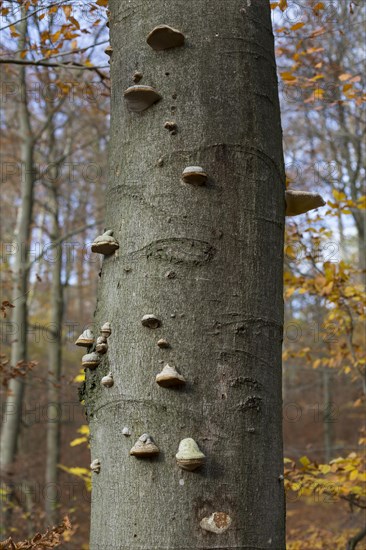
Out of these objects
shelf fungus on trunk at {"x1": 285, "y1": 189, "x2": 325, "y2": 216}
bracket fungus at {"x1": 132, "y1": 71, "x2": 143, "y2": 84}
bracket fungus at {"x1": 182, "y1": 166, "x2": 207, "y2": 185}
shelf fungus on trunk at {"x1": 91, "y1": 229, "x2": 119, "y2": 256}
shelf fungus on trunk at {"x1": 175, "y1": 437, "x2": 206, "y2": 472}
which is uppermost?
bracket fungus at {"x1": 132, "y1": 71, "x2": 143, "y2": 84}

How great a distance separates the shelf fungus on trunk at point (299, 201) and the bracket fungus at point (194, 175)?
0.44m

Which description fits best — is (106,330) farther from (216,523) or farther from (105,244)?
A: (216,523)

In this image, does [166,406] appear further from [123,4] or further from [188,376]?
[123,4]

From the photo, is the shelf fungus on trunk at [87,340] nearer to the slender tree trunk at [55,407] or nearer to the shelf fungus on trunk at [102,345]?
the shelf fungus on trunk at [102,345]

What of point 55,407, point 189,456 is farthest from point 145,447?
point 55,407

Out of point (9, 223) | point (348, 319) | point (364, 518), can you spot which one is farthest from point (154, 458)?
point (9, 223)

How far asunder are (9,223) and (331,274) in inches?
805

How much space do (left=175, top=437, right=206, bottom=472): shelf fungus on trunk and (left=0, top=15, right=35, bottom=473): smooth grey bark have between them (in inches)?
325

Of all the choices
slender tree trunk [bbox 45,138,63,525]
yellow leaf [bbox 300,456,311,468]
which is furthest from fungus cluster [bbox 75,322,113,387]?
slender tree trunk [bbox 45,138,63,525]

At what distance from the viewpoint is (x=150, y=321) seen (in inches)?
52.5

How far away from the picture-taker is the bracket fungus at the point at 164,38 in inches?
58.7

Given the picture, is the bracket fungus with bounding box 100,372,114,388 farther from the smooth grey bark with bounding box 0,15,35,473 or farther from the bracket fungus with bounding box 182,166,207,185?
the smooth grey bark with bounding box 0,15,35,473

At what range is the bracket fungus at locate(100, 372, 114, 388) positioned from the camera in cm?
137

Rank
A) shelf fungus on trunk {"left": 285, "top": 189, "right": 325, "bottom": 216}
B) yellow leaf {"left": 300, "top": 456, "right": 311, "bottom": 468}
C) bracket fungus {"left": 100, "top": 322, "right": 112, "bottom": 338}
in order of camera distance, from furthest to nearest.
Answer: yellow leaf {"left": 300, "top": 456, "right": 311, "bottom": 468} < shelf fungus on trunk {"left": 285, "top": 189, "right": 325, "bottom": 216} < bracket fungus {"left": 100, "top": 322, "right": 112, "bottom": 338}
